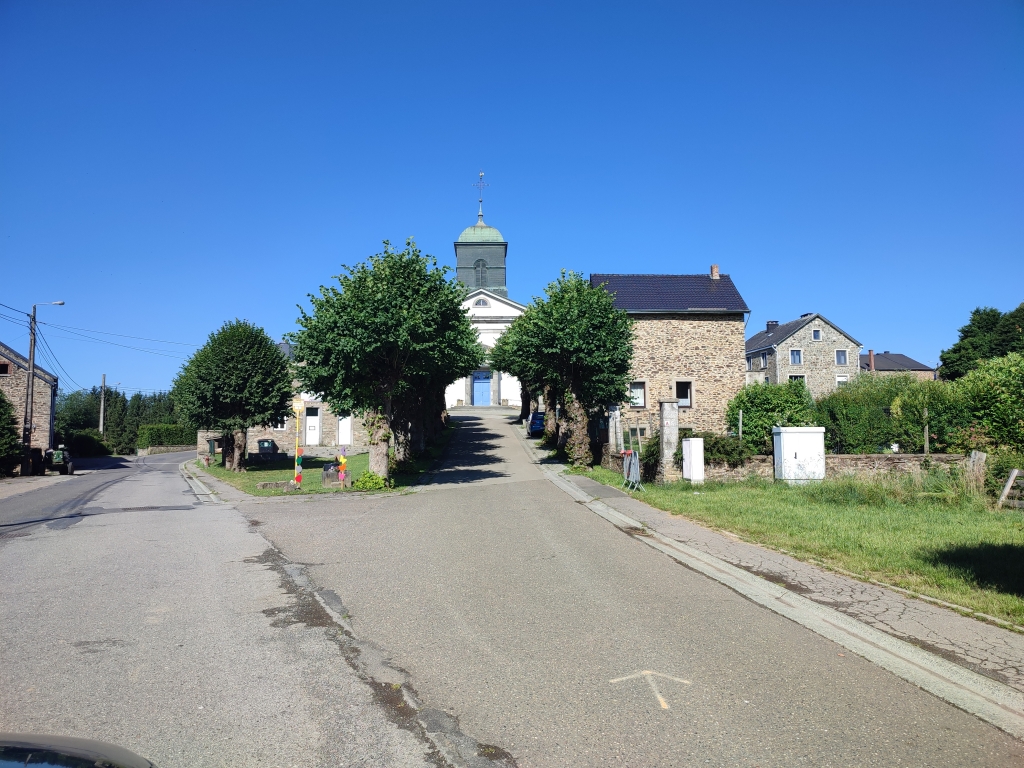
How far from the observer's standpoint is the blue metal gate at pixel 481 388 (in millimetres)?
63966

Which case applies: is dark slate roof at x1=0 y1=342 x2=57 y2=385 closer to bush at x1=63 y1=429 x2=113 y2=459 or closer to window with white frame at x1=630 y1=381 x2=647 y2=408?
bush at x1=63 y1=429 x2=113 y2=459

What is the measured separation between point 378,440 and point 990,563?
15611 mm

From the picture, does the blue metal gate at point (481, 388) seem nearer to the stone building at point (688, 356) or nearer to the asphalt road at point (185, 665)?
the stone building at point (688, 356)

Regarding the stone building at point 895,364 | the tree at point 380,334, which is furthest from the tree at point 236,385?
the stone building at point 895,364

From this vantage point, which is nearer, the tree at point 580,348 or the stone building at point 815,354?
the tree at point 580,348

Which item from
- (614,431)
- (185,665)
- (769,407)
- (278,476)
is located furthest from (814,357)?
(185,665)

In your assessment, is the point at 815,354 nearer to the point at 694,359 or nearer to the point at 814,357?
the point at 814,357

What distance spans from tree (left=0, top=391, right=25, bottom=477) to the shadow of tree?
36.5m

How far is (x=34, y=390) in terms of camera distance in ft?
149

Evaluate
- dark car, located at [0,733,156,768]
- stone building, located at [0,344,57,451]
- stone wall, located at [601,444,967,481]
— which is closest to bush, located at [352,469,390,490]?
stone wall, located at [601,444,967,481]

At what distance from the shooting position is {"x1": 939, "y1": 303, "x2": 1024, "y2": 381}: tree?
1848 inches

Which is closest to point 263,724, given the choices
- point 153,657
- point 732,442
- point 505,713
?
point 505,713

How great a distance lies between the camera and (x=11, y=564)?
30.1 feet

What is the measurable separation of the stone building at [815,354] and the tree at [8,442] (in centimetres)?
5378
